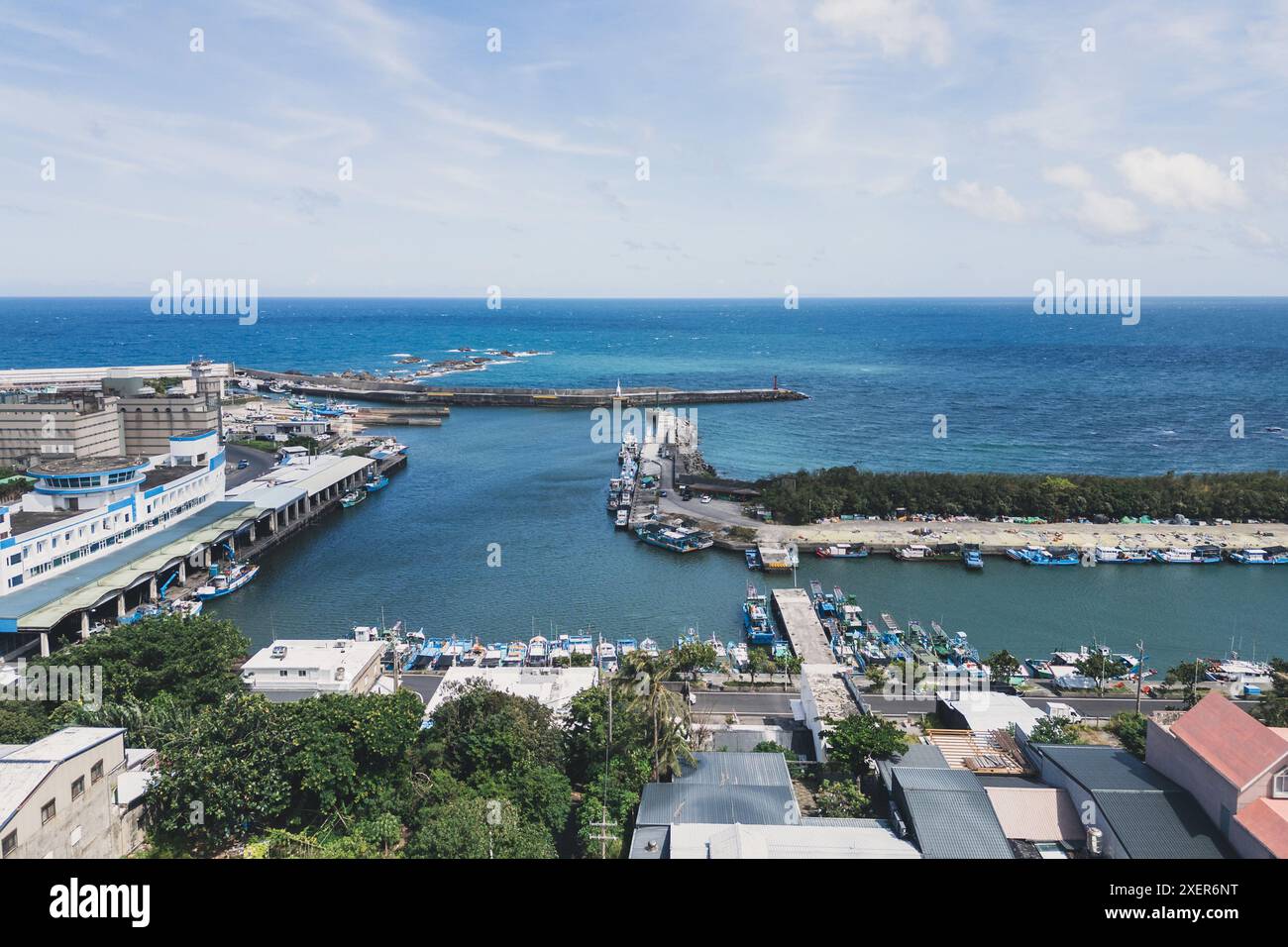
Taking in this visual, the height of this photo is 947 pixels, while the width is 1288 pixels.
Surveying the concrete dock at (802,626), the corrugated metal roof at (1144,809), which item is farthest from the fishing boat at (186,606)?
the corrugated metal roof at (1144,809)

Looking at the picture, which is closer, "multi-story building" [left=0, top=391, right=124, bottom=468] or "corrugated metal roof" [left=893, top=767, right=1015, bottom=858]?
"corrugated metal roof" [left=893, top=767, right=1015, bottom=858]

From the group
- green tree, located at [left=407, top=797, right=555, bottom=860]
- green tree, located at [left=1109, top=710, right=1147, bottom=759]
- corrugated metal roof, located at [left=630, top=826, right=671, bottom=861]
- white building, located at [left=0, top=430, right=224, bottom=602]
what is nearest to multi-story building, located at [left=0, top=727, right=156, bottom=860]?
green tree, located at [left=407, top=797, right=555, bottom=860]

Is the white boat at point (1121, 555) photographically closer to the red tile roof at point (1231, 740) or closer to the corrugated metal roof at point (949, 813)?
the red tile roof at point (1231, 740)

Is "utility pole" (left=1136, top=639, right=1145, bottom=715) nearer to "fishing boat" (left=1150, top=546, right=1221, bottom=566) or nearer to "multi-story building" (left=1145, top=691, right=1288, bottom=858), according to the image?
"multi-story building" (left=1145, top=691, right=1288, bottom=858)

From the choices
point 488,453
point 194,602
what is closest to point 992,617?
point 194,602

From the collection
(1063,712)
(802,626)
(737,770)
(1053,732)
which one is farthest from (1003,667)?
(737,770)

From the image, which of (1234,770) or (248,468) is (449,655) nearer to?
(1234,770)
